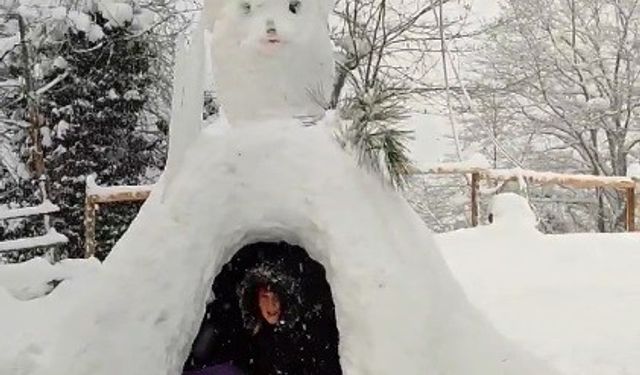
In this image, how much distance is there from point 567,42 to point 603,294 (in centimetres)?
1041

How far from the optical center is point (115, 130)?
10875mm

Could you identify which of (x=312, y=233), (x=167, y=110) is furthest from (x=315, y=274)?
(x=167, y=110)

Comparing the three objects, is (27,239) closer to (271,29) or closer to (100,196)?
(100,196)

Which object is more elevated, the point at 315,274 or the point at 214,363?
the point at 315,274

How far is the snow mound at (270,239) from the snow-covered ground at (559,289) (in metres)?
1.98

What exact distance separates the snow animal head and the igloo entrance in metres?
0.57

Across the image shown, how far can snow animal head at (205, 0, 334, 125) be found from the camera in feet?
12.1

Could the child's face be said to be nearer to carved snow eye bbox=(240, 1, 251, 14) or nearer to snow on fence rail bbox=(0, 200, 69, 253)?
carved snow eye bbox=(240, 1, 251, 14)

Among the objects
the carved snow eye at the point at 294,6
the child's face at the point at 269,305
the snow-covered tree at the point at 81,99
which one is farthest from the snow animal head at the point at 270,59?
the snow-covered tree at the point at 81,99

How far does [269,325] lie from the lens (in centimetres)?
360

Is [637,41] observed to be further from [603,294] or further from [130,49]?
[603,294]

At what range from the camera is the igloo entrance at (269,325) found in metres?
3.47

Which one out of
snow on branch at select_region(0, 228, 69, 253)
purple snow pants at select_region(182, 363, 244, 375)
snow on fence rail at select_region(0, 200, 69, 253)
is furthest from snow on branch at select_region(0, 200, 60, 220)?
purple snow pants at select_region(182, 363, 244, 375)

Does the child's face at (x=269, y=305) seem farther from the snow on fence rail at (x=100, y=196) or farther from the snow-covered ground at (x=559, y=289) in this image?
the snow on fence rail at (x=100, y=196)
